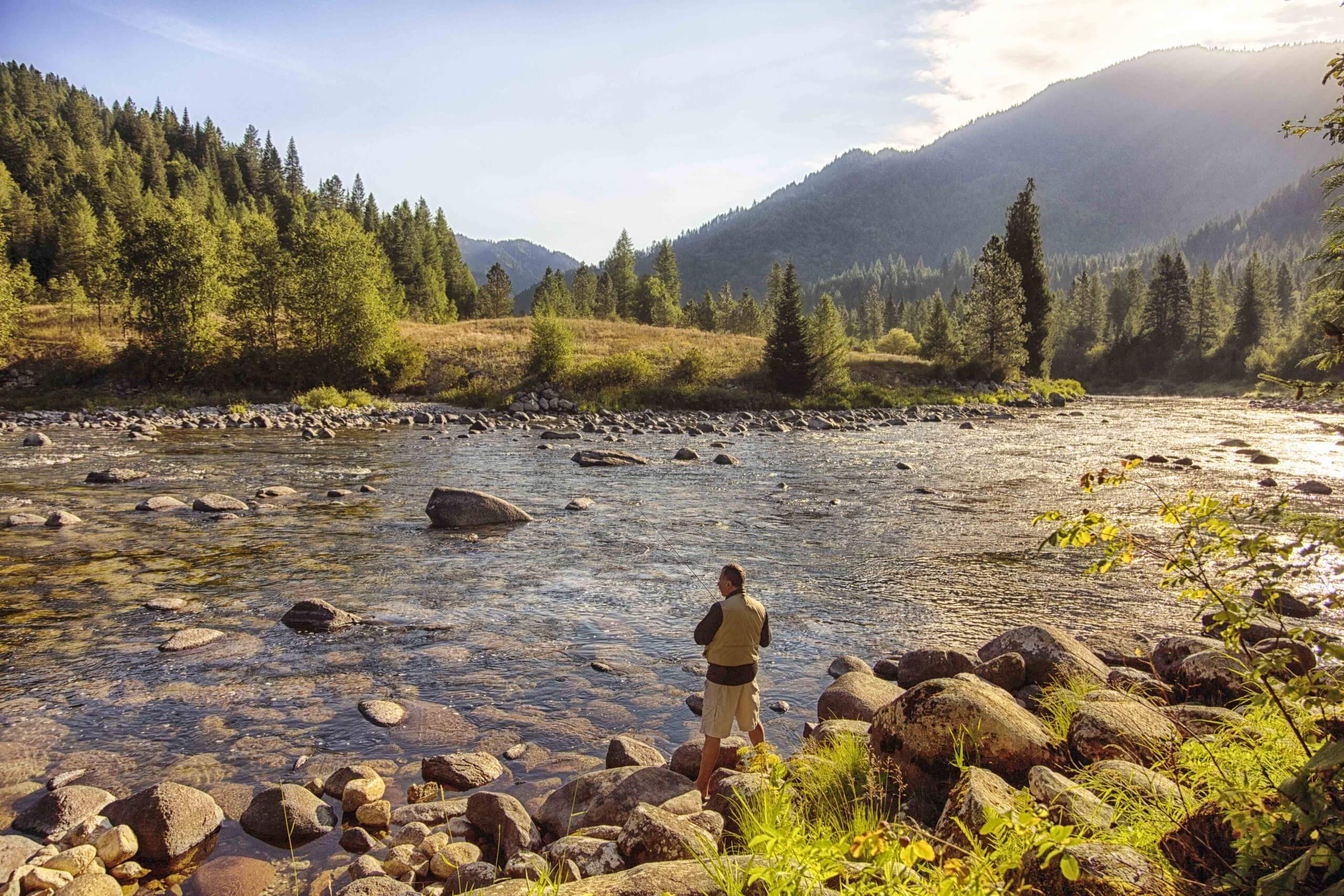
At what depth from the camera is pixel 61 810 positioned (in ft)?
19.2

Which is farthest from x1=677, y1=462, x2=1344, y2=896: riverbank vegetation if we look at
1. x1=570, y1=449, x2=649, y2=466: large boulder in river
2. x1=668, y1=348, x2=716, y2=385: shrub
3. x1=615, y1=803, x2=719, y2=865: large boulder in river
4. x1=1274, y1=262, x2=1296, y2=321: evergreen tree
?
x1=1274, y1=262, x2=1296, y2=321: evergreen tree

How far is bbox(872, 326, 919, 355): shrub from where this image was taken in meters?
86.4

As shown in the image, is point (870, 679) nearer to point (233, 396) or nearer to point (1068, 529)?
point (1068, 529)

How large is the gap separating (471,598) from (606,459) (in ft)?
50.6

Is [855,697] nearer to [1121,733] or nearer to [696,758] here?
[696,758]

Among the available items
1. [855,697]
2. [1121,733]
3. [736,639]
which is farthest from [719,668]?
[1121,733]

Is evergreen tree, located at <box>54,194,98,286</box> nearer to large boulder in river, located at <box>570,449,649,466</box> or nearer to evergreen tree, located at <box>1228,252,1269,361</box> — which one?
large boulder in river, located at <box>570,449,649,466</box>

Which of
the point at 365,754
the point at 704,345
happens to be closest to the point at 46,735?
the point at 365,754

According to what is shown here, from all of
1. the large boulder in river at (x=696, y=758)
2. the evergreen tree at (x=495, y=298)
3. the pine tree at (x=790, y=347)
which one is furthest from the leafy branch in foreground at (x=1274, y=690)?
the evergreen tree at (x=495, y=298)

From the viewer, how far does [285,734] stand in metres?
7.45

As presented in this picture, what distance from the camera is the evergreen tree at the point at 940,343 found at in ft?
227

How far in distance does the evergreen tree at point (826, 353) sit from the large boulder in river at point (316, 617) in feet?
157

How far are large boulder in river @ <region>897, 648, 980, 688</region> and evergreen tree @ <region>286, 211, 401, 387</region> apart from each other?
5119cm

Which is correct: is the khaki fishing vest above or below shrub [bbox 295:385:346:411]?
below
